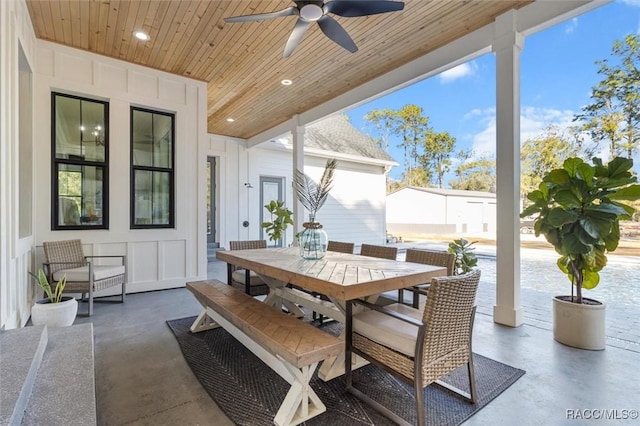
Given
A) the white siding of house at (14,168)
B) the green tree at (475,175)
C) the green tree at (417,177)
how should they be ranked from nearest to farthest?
the white siding of house at (14,168)
the green tree at (475,175)
the green tree at (417,177)

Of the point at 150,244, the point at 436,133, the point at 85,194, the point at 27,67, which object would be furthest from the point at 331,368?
the point at 436,133

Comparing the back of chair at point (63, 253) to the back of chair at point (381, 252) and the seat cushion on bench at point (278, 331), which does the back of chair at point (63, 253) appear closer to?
the seat cushion on bench at point (278, 331)

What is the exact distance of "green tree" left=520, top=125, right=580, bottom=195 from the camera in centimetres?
754

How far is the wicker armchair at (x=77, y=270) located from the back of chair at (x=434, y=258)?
144 inches

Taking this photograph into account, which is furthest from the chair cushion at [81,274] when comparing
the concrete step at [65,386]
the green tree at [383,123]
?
the green tree at [383,123]

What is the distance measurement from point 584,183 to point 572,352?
145 centimetres

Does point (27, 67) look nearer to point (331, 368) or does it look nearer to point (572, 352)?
point (331, 368)

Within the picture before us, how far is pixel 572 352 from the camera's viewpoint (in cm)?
262

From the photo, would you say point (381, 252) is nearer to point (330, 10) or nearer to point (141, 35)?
point (330, 10)

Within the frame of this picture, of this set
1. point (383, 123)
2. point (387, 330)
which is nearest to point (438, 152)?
point (383, 123)

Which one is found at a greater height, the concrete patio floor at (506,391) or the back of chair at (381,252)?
the back of chair at (381,252)

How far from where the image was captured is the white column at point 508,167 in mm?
3170

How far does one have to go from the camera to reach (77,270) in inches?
144

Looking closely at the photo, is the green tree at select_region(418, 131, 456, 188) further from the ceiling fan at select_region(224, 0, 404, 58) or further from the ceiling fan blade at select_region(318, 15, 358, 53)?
the ceiling fan at select_region(224, 0, 404, 58)
